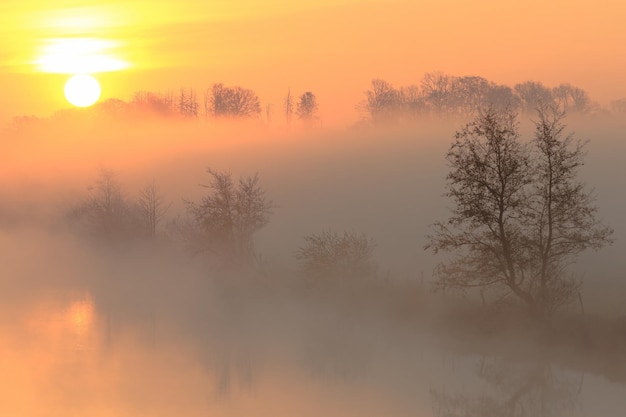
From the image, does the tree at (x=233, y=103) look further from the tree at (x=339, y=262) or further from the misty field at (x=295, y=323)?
the tree at (x=339, y=262)

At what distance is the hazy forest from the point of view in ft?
132

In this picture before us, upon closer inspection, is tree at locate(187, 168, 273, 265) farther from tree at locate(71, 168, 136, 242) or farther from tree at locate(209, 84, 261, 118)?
tree at locate(209, 84, 261, 118)

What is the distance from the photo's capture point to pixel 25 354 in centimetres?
4922

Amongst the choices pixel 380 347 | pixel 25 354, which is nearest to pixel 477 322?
pixel 380 347

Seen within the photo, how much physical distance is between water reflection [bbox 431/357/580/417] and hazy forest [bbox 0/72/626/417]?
0.10 m

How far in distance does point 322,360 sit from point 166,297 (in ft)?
66.6

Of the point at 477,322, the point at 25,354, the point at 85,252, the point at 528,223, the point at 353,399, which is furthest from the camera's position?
the point at 85,252

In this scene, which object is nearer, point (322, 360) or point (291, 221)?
point (322, 360)

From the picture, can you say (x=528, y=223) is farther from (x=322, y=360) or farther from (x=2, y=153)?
(x=2, y=153)

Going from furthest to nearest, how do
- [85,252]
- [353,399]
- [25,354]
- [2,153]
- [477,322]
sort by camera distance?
[2,153]
[85,252]
[25,354]
[477,322]
[353,399]

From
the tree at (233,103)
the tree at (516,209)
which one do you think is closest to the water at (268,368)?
the tree at (516,209)

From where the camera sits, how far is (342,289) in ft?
175

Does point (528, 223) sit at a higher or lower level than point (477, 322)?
higher

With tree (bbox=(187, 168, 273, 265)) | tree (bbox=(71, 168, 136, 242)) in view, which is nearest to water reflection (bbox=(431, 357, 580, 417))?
tree (bbox=(187, 168, 273, 265))
